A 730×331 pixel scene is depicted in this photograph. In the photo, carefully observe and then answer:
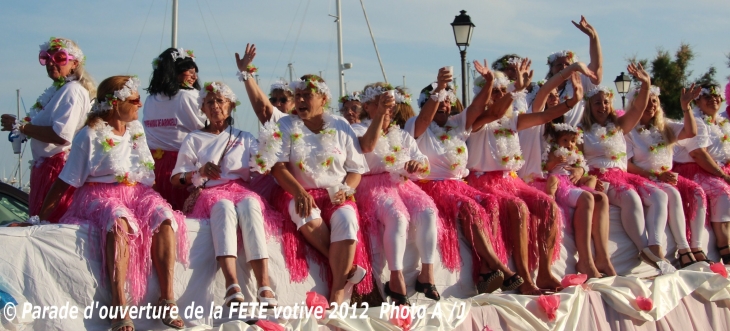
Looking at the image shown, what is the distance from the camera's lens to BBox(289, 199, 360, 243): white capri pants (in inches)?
162

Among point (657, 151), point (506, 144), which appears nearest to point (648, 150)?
point (657, 151)

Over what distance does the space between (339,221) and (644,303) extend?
6.29 feet

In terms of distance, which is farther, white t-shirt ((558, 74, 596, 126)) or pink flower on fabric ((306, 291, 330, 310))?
white t-shirt ((558, 74, 596, 126))

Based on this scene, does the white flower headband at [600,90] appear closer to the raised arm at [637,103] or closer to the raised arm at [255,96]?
the raised arm at [637,103]

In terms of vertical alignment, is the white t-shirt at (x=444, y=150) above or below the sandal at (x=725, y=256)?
above

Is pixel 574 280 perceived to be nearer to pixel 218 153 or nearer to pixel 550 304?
pixel 550 304

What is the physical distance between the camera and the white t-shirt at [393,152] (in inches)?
182

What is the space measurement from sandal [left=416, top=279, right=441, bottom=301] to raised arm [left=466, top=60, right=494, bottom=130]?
1.21 metres

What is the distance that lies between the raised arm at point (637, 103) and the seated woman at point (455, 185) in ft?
4.45

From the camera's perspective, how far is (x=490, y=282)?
4.45 meters

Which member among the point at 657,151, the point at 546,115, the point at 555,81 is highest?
the point at 555,81

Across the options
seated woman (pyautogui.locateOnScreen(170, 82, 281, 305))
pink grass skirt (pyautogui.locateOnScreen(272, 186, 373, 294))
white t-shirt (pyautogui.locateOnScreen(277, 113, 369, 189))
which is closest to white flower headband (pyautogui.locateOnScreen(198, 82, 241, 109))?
seated woman (pyautogui.locateOnScreen(170, 82, 281, 305))

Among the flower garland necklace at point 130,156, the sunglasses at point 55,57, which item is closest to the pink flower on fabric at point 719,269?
the flower garland necklace at point 130,156

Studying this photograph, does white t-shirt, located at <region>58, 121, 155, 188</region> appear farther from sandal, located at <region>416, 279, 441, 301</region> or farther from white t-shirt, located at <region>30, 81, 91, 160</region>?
sandal, located at <region>416, 279, 441, 301</region>
